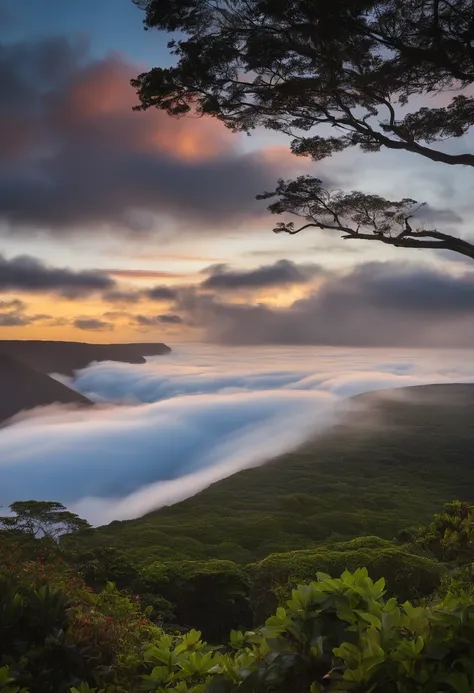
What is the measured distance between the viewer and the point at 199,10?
12688 mm

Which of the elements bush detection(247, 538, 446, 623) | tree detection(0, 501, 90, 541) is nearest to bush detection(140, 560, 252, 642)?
bush detection(247, 538, 446, 623)

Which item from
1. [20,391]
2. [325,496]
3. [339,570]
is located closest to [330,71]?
[339,570]

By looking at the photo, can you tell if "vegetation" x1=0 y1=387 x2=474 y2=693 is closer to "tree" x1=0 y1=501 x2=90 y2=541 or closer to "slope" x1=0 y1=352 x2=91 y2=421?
"tree" x1=0 y1=501 x2=90 y2=541

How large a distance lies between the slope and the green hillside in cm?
11146

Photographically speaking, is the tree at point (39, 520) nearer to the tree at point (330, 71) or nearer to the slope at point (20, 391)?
the tree at point (330, 71)

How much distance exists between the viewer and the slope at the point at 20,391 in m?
191

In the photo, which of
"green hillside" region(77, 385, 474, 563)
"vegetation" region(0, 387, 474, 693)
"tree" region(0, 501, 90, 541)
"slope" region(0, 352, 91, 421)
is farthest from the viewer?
"slope" region(0, 352, 91, 421)

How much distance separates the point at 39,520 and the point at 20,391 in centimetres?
18709

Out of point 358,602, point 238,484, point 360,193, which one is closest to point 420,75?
point 360,193

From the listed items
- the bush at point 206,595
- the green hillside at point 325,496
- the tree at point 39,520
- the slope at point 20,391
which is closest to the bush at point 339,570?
the bush at point 206,595

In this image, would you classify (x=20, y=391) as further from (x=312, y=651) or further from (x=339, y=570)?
(x=312, y=651)

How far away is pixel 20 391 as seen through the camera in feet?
636

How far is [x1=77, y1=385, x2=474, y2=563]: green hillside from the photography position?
32.2 m

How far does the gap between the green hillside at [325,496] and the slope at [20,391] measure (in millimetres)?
111464
